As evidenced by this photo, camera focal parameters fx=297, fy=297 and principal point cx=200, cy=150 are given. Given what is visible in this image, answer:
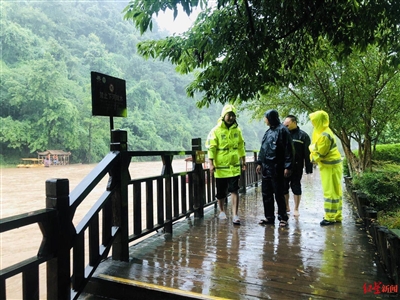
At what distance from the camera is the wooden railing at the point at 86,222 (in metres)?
1.52

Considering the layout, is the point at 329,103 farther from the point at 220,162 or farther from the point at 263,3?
the point at 263,3

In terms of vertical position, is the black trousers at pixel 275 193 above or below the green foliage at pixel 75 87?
below

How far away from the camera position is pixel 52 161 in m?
31.7

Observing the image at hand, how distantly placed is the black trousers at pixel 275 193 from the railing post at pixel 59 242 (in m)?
2.53

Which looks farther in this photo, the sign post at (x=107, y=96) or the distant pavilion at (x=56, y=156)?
the distant pavilion at (x=56, y=156)

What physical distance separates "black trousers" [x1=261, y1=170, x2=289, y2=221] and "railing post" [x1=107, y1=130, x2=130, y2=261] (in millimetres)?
1871

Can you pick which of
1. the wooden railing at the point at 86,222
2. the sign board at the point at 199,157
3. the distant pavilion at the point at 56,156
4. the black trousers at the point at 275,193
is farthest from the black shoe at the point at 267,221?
the distant pavilion at the point at 56,156

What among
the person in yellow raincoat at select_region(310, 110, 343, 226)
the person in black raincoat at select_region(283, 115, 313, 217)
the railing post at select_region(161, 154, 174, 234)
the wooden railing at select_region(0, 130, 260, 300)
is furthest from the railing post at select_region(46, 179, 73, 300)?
the person in black raincoat at select_region(283, 115, 313, 217)

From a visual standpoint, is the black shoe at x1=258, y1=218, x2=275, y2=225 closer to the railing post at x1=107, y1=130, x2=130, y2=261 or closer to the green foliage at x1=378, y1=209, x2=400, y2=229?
the green foliage at x1=378, y1=209, x2=400, y2=229

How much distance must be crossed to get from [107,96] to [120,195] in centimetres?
102

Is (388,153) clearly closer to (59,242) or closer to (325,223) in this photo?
(325,223)

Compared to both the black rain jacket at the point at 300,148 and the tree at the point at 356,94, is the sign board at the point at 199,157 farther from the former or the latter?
the tree at the point at 356,94

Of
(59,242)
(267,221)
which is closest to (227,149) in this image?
(267,221)

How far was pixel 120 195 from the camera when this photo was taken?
247cm
